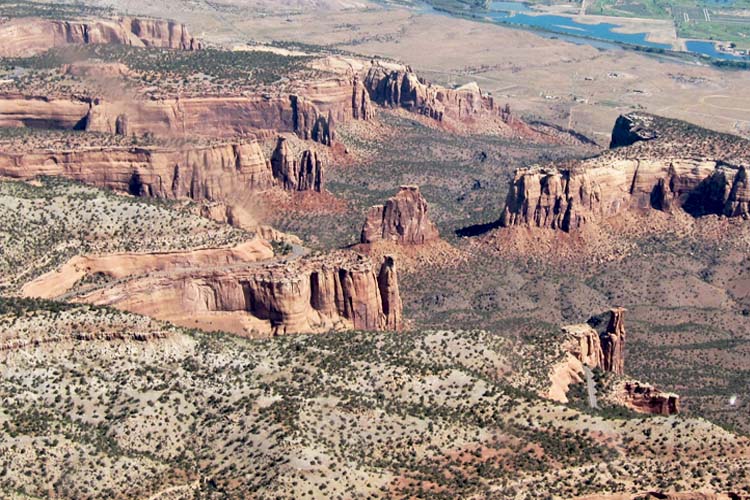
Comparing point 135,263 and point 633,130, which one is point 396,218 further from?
point 633,130

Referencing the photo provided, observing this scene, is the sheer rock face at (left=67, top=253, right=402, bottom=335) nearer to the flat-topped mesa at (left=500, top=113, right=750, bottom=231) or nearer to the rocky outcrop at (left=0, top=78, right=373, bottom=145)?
the flat-topped mesa at (left=500, top=113, right=750, bottom=231)

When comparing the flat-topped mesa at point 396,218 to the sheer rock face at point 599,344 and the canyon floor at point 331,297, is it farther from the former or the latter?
the sheer rock face at point 599,344

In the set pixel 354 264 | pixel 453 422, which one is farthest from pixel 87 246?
pixel 453 422

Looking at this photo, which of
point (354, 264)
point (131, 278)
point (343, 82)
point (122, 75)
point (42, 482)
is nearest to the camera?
point (42, 482)

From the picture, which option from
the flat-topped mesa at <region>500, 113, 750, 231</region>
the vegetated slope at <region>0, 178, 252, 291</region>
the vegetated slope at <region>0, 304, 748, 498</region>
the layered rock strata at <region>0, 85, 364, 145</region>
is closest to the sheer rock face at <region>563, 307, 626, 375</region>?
the vegetated slope at <region>0, 304, 748, 498</region>

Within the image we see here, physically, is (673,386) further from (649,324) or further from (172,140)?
(172,140)

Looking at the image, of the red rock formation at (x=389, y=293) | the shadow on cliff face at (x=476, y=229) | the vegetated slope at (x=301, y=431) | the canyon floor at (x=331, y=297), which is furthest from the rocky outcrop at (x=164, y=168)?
the vegetated slope at (x=301, y=431)
